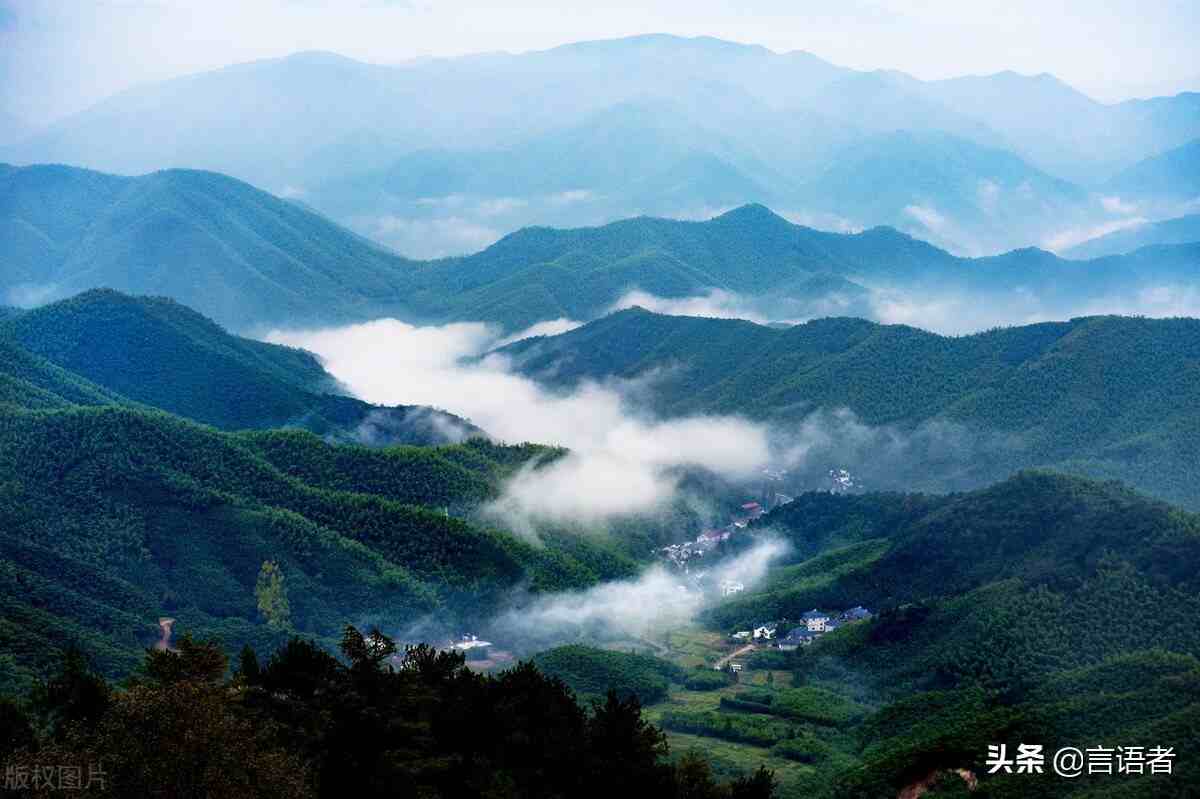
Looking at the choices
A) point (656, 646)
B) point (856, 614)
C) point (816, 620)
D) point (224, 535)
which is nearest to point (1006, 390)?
point (856, 614)

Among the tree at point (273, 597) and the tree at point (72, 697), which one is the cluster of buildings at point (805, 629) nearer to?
the tree at point (273, 597)

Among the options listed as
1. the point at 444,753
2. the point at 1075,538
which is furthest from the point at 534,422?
the point at 444,753

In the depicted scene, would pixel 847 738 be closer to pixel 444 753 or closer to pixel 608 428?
pixel 444 753

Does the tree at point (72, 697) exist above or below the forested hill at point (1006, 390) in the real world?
below

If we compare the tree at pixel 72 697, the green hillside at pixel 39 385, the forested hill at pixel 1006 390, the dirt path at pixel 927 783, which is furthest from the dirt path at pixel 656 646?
the green hillside at pixel 39 385

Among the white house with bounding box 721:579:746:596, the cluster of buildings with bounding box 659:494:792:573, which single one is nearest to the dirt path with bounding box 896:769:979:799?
the white house with bounding box 721:579:746:596
